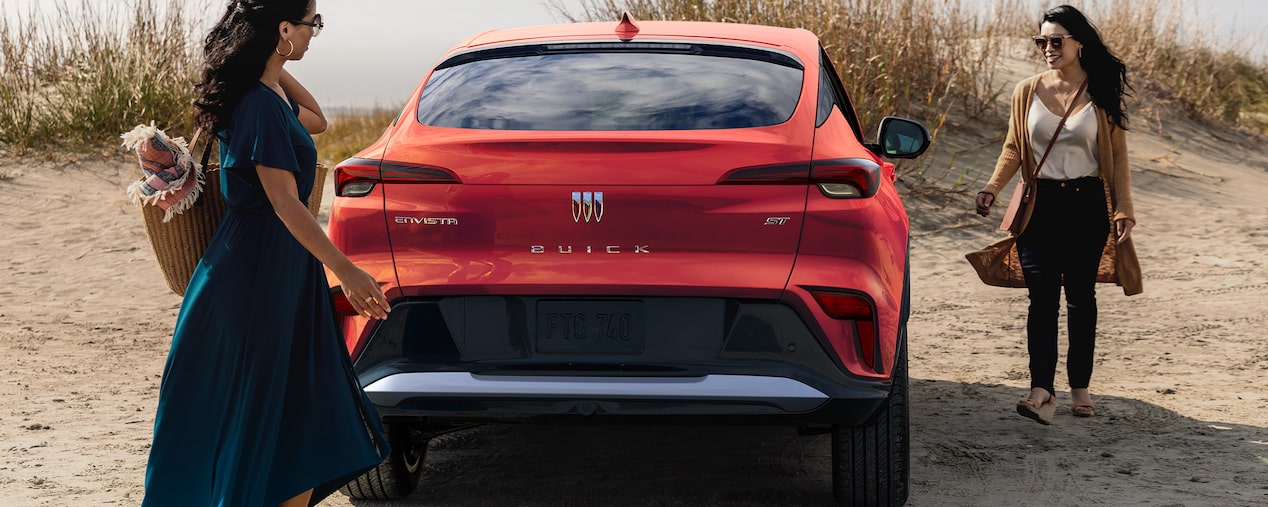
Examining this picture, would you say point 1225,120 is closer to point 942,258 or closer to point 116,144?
point 942,258

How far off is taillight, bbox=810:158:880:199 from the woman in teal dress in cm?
130

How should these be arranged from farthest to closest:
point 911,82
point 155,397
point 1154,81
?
point 1154,81 < point 911,82 < point 155,397

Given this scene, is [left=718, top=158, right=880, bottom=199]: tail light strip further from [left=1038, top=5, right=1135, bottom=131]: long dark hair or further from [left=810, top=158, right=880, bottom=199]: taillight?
[left=1038, top=5, right=1135, bottom=131]: long dark hair

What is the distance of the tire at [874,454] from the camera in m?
4.17

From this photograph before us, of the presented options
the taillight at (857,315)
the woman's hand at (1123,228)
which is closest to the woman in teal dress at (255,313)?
the taillight at (857,315)

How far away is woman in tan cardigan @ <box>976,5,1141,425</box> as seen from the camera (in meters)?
5.78

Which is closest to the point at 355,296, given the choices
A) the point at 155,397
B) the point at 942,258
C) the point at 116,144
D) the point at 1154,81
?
the point at 155,397

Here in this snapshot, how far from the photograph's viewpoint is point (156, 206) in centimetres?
344

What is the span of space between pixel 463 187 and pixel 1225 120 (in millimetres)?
16289

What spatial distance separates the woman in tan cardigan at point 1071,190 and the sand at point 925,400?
0.40 m

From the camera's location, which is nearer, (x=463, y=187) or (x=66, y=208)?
(x=463, y=187)

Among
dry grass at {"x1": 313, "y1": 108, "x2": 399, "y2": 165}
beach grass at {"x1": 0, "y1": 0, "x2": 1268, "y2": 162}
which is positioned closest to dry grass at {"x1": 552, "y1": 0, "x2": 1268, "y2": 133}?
beach grass at {"x1": 0, "y1": 0, "x2": 1268, "y2": 162}

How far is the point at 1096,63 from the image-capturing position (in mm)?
5805

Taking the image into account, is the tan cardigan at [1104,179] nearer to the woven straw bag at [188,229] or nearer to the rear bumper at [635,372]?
the rear bumper at [635,372]
